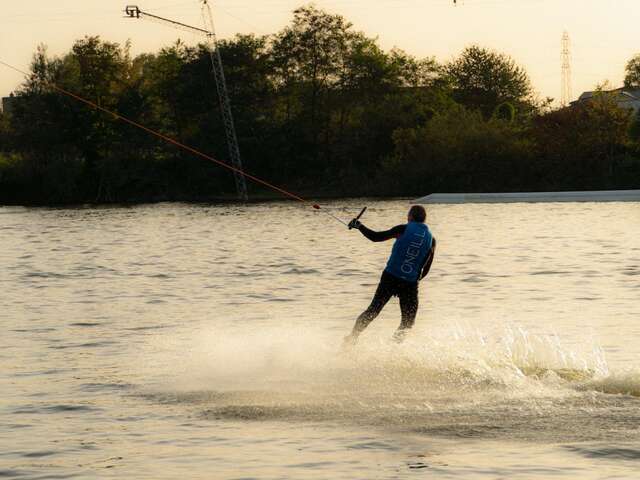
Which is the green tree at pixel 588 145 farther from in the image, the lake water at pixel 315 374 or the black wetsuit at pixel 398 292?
the black wetsuit at pixel 398 292

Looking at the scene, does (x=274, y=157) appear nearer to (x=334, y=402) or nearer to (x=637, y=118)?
(x=637, y=118)

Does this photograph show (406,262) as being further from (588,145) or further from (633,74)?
(633,74)

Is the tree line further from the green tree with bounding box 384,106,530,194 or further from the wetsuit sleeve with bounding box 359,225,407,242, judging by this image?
the wetsuit sleeve with bounding box 359,225,407,242

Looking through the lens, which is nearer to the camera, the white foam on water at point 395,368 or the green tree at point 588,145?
the white foam on water at point 395,368

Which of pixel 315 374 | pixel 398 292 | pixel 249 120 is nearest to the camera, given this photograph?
pixel 315 374

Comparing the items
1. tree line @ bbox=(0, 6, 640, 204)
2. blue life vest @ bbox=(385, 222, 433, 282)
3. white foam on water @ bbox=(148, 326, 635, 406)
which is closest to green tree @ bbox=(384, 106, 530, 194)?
tree line @ bbox=(0, 6, 640, 204)

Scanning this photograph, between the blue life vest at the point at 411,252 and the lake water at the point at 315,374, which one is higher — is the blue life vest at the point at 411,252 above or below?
above

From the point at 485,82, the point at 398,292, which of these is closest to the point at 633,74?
the point at 485,82

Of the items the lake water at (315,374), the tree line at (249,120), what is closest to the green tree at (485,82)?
the tree line at (249,120)

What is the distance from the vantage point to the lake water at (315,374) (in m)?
9.80

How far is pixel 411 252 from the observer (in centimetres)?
1405

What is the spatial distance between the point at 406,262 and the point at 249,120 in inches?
3200

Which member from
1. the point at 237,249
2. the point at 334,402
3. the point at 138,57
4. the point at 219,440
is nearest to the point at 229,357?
the point at 334,402

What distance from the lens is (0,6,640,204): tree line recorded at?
305 feet
